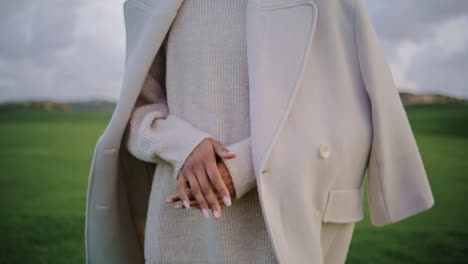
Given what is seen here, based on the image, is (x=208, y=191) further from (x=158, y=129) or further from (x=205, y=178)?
(x=158, y=129)

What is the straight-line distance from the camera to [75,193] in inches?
112

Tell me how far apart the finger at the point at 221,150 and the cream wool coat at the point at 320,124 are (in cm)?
4

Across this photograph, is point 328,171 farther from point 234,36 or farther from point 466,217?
point 466,217

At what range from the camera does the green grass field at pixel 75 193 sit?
2.21 metres

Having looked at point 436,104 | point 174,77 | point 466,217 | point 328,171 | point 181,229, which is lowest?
point 466,217

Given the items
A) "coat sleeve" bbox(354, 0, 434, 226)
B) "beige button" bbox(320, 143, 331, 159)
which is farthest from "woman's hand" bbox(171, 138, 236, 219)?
"coat sleeve" bbox(354, 0, 434, 226)

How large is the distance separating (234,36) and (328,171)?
13.1 inches

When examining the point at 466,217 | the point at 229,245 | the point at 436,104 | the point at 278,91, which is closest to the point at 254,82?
the point at 278,91

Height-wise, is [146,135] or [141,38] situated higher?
[141,38]

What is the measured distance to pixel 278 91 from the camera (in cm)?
77

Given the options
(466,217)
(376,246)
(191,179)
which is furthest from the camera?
(466,217)

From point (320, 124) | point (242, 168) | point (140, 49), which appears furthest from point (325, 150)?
point (140, 49)

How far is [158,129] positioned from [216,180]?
8.5 inches

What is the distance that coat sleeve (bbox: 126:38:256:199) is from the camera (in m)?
0.78
